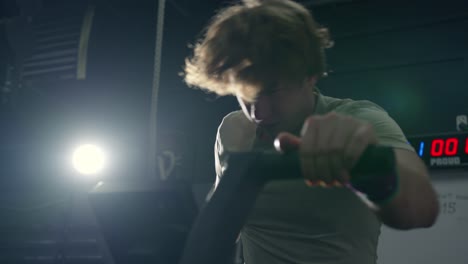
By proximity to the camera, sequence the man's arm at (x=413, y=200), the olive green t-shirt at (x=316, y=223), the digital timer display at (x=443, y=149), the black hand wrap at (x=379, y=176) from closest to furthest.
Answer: the black hand wrap at (x=379, y=176) < the man's arm at (x=413, y=200) < the olive green t-shirt at (x=316, y=223) < the digital timer display at (x=443, y=149)

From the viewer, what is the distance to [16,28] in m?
2.46

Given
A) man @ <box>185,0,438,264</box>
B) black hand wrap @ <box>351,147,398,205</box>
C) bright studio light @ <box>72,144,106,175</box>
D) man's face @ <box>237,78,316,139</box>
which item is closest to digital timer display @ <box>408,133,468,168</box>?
man @ <box>185,0,438,264</box>

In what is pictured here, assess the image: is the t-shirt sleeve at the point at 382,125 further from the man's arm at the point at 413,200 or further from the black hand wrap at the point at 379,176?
the black hand wrap at the point at 379,176

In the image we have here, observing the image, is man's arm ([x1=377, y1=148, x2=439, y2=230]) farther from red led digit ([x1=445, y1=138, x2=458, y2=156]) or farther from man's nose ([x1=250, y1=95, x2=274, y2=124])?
red led digit ([x1=445, y1=138, x2=458, y2=156])

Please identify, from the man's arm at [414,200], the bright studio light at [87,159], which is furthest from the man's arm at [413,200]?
the bright studio light at [87,159]

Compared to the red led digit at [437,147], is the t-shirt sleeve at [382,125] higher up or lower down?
higher up

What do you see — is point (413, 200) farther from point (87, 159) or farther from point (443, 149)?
point (87, 159)

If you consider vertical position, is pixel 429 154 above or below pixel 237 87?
below

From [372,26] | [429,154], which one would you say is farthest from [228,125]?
[372,26]

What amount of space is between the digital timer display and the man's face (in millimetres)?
1273

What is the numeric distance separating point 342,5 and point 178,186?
222 centimetres

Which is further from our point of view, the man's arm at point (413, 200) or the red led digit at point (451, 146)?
the red led digit at point (451, 146)

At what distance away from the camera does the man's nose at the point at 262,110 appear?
815 mm

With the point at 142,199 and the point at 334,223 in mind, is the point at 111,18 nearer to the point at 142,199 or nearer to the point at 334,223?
the point at 334,223
